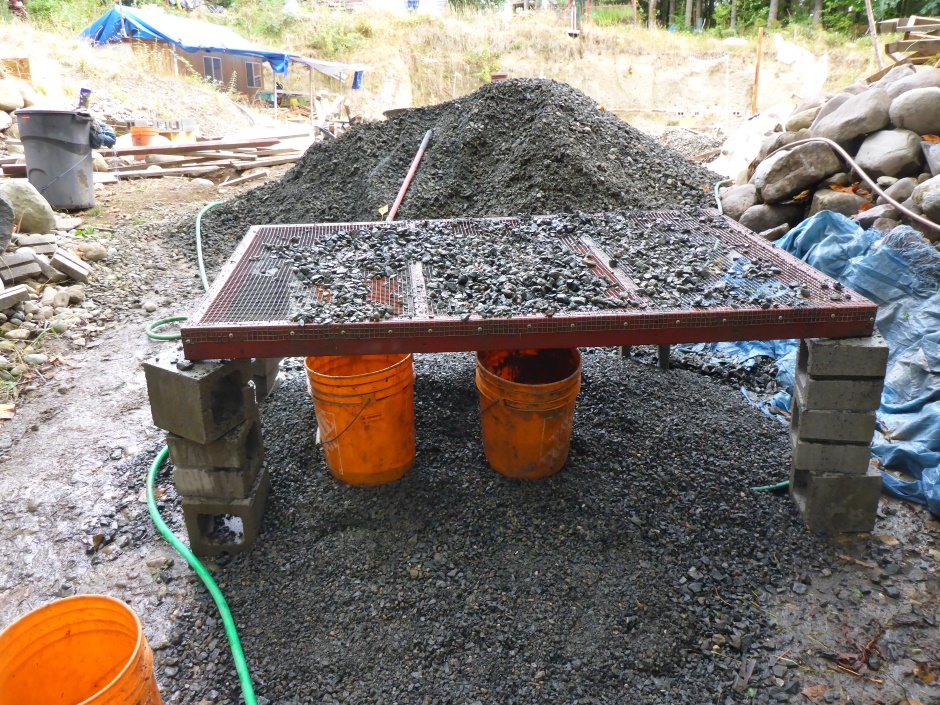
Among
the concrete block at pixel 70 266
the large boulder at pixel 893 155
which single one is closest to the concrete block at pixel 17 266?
the concrete block at pixel 70 266

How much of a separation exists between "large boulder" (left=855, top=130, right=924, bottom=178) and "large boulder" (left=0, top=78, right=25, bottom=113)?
14.1 meters

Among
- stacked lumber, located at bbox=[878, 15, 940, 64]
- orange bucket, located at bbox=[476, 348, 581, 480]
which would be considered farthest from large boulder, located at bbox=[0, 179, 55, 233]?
stacked lumber, located at bbox=[878, 15, 940, 64]

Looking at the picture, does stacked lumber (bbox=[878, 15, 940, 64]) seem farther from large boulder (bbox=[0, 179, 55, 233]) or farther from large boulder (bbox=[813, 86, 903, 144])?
large boulder (bbox=[0, 179, 55, 233])

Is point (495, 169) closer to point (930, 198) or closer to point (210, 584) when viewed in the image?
point (930, 198)

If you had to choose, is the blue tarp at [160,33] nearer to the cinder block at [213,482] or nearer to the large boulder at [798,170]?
the large boulder at [798,170]

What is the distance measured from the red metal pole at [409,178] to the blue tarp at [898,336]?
3.38 meters

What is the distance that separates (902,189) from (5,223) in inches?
312

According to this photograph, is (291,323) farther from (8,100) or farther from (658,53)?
(658,53)

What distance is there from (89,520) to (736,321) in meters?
3.48

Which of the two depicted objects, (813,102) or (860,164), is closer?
(860,164)

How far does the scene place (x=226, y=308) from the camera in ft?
9.58

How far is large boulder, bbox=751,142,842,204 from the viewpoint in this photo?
5.89 m

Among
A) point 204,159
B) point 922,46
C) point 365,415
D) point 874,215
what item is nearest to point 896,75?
point 922,46

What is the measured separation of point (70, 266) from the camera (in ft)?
21.3
